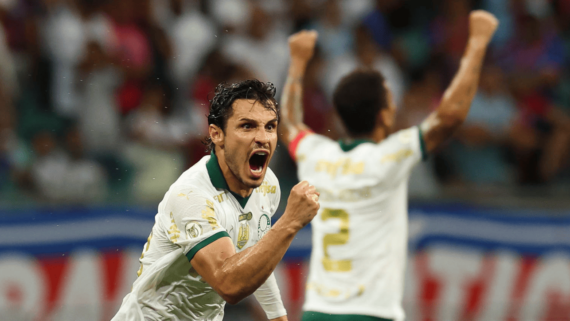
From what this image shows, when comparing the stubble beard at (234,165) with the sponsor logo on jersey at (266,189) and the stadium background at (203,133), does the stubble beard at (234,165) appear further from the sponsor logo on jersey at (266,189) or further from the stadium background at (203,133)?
the stadium background at (203,133)

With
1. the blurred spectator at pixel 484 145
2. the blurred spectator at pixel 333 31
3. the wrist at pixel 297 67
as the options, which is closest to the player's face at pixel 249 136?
the wrist at pixel 297 67

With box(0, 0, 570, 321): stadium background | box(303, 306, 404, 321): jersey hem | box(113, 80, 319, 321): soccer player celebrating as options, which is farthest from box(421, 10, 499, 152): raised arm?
box(0, 0, 570, 321): stadium background

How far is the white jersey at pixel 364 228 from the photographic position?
13.7 ft

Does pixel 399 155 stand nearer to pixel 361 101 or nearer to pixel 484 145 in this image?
pixel 361 101

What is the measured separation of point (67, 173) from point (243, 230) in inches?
172

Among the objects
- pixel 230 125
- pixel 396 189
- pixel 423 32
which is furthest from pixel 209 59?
pixel 230 125

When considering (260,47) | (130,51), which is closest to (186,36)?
(130,51)

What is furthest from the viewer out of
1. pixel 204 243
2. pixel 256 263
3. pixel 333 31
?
pixel 333 31

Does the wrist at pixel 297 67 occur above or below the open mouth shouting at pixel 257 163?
above

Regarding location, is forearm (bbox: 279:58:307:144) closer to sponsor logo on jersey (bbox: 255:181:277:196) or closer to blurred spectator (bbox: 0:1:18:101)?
sponsor logo on jersey (bbox: 255:181:277:196)

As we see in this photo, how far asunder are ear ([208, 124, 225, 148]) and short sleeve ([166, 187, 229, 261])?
0.23 metres

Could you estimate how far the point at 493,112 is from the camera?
824 cm

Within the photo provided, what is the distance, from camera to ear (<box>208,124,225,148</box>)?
3135 mm

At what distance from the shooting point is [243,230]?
3.31 meters
